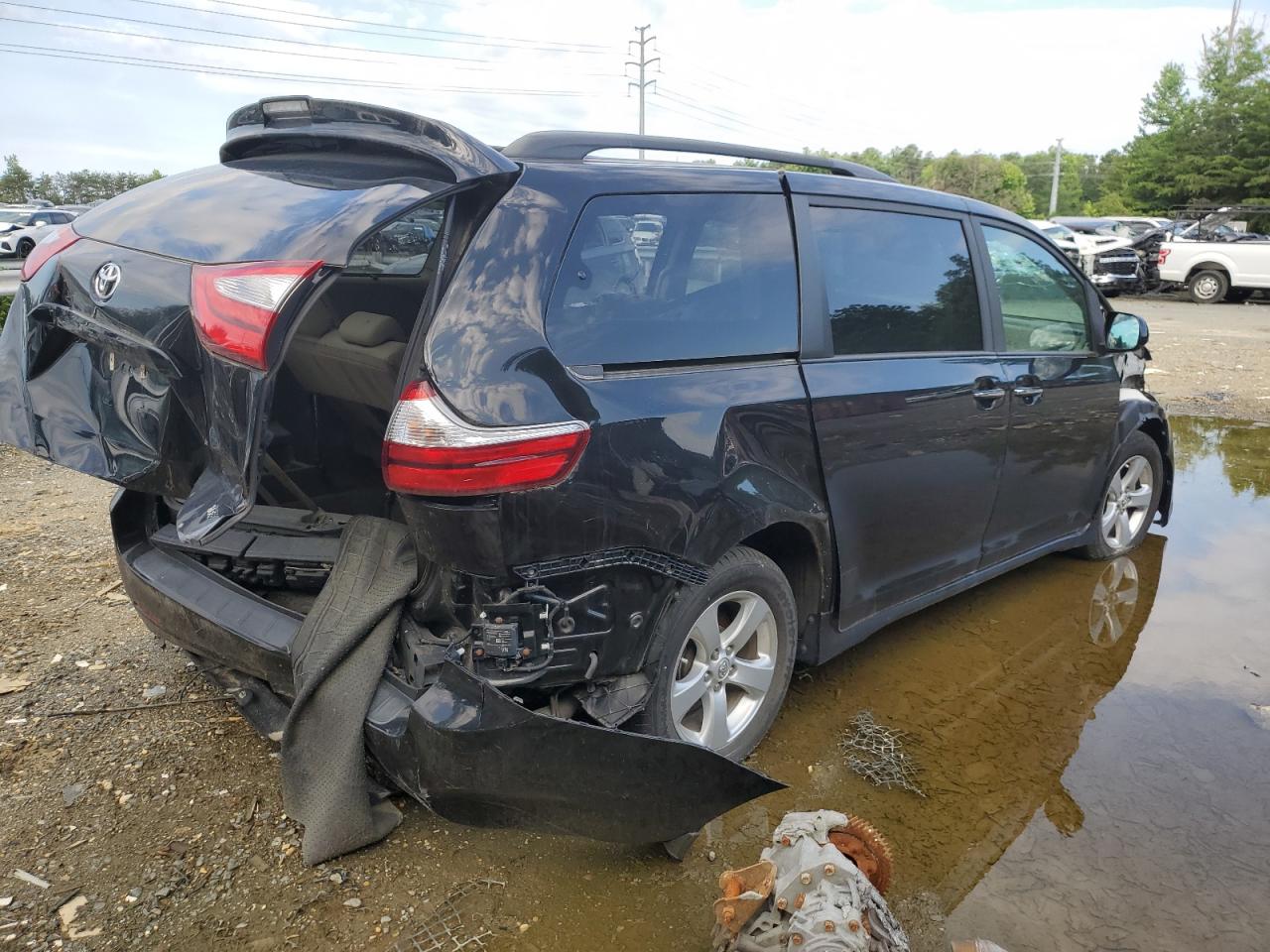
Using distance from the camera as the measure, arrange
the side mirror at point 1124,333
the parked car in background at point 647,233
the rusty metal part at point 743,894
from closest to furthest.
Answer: the rusty metal part at point 743,894 → the parked car in background at point 647,233 → the side mirror at point 1124,333

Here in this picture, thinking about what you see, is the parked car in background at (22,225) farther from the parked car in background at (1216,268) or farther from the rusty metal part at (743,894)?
the parked car in background at (1216,268)

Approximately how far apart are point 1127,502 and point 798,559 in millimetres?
2764

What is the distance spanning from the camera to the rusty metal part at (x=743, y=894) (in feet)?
6.24

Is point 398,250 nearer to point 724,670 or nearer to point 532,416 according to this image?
point 532,416

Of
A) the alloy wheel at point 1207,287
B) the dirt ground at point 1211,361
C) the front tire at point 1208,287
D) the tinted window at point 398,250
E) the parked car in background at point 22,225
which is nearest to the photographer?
the tinted window at point 398,250

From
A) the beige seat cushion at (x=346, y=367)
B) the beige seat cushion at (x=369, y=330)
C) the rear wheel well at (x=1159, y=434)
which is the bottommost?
the rear wheel well at (x=1159, y=434)

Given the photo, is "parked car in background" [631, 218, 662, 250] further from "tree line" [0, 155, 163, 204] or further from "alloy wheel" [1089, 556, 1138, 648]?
"tree line" [0, 155, 163, 204]

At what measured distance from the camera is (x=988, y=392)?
3.45 m

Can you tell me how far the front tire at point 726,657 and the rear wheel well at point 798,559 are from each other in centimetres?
10

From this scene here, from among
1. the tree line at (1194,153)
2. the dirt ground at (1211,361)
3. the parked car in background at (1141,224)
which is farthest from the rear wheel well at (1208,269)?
the tree line at (1194,153)

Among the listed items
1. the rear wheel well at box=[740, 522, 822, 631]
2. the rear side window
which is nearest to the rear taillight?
the rear side window

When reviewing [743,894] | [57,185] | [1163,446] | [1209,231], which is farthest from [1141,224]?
[57,185]

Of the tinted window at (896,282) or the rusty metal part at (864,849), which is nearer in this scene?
the rusty metal part at (864,849)

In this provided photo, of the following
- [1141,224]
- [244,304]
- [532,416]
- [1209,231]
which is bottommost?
[532,416]
